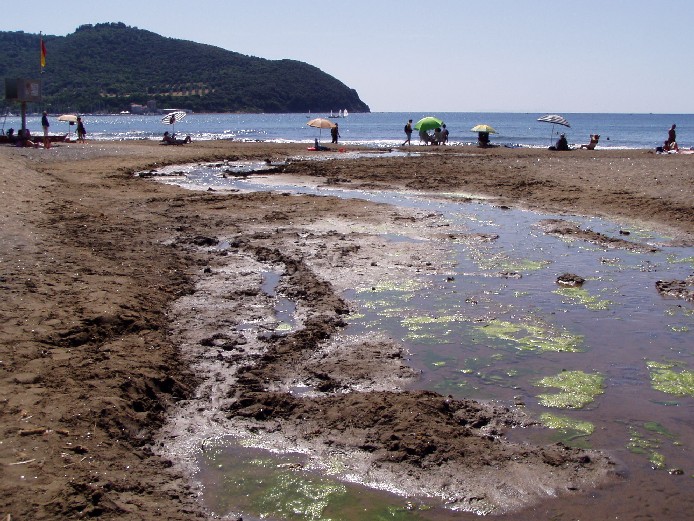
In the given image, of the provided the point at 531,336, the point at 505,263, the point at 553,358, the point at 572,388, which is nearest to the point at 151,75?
the point at 505,263

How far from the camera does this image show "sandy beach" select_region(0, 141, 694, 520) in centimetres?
450

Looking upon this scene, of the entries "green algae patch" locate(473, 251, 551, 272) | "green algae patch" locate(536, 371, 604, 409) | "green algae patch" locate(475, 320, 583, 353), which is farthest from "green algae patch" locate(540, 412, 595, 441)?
"green algae patch" locate(473, 251, 551, 272)

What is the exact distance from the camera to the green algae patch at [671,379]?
6.36 metres

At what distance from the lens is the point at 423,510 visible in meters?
4.41

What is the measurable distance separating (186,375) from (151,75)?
17513 cm

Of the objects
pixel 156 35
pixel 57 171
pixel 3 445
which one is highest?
Answer: pixel 156 35

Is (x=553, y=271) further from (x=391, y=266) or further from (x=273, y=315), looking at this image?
(x=273, y=315)

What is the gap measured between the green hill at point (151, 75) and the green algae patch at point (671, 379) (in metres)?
151

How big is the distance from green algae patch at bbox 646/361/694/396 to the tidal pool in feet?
0.07

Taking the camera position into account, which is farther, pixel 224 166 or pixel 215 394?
pixel 224 166

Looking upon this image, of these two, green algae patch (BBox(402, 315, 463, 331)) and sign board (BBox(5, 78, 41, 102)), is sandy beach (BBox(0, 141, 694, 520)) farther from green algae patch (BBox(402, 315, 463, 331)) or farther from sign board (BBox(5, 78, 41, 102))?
sign board (BBox(5, 78, 41, 102))

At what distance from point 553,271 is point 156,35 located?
199 metres

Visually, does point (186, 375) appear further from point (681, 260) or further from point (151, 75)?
point (151, 75)

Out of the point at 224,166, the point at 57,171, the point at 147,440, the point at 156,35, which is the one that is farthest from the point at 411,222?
the point at 156,35
